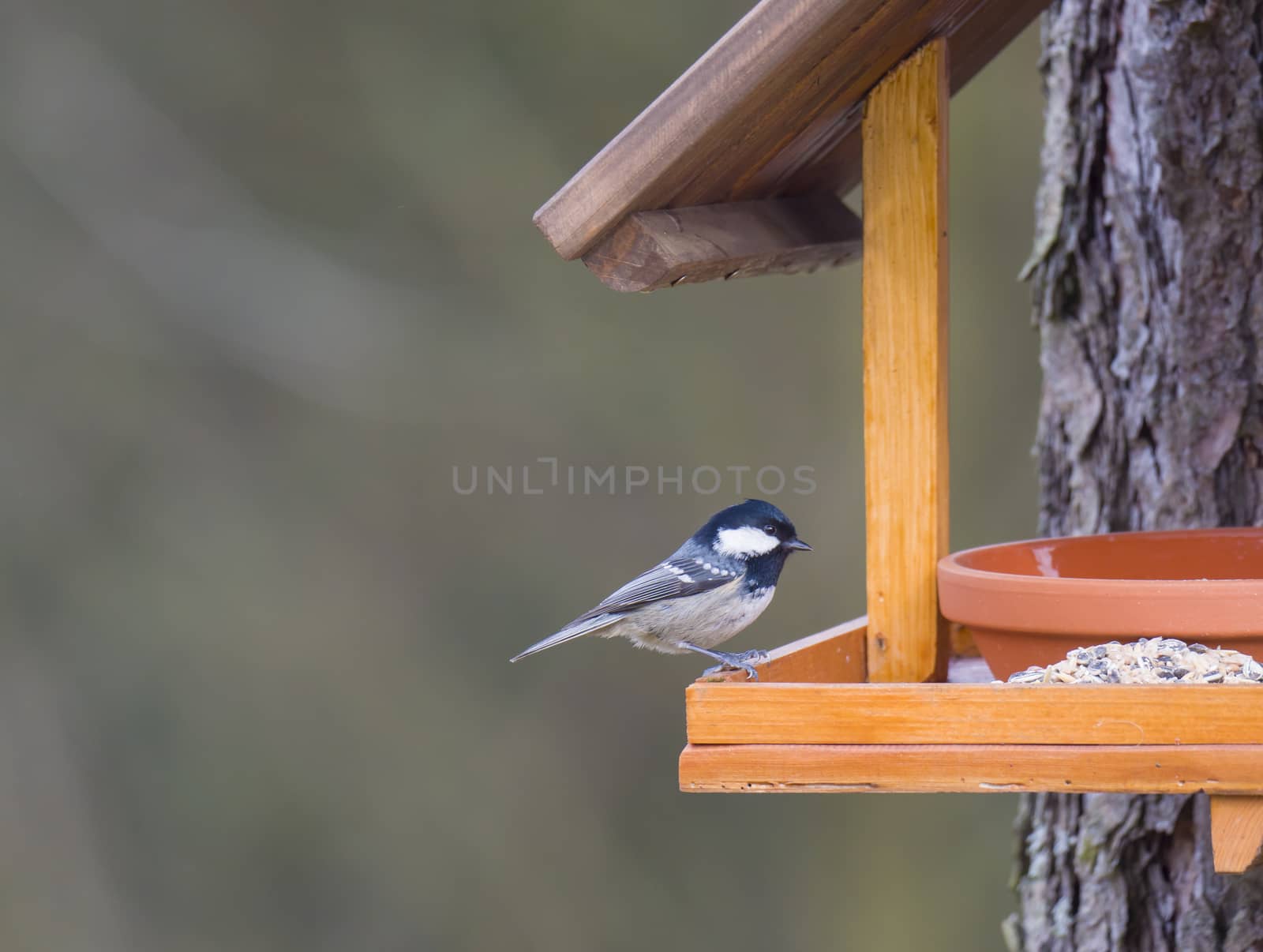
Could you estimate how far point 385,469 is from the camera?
17.5ft

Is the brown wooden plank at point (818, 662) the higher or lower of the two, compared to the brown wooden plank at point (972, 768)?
higher

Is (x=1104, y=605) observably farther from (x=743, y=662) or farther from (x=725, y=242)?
(x=725, y=242)

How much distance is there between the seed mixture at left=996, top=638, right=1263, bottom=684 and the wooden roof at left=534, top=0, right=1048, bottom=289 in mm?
741

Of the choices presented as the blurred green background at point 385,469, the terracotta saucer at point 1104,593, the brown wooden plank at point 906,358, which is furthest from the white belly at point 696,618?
the blurred green background at point 385,469

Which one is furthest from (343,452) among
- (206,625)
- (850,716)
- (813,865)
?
(850,716)

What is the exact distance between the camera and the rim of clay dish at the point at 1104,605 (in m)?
1.78

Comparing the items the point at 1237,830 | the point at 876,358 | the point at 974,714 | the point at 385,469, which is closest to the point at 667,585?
the point at 876,358

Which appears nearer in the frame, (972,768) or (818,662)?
(972,768)

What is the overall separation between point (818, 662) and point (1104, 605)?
18.0 inches

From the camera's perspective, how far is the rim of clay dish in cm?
178

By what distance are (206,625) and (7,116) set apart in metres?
1.95

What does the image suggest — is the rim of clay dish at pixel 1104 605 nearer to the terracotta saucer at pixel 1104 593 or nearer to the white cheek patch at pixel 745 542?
the terracotta saucer at pixel 1104 593

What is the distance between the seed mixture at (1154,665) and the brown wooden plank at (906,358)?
395mm

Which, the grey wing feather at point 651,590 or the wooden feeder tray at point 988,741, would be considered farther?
the grey wing feather at point 651,590
